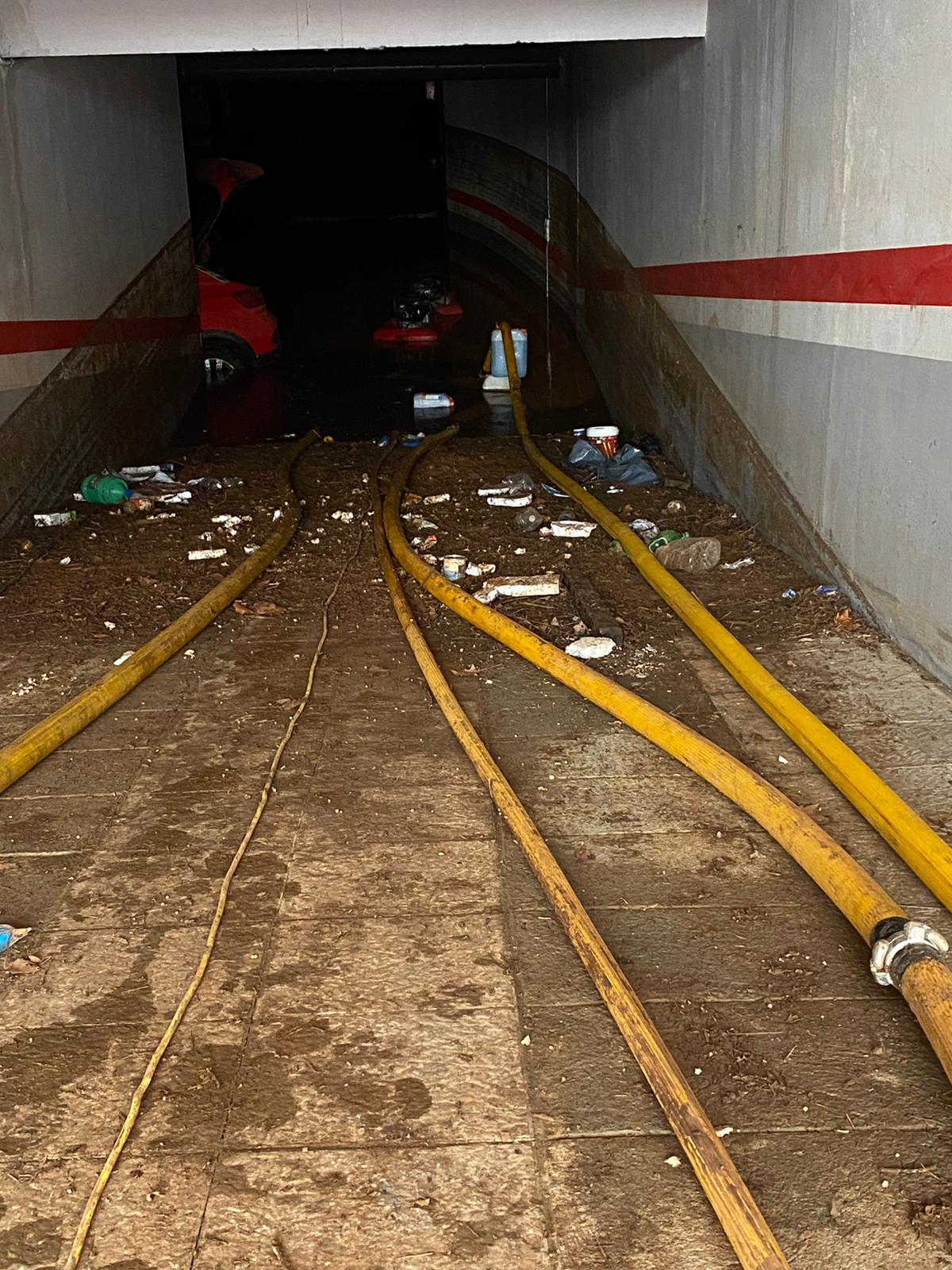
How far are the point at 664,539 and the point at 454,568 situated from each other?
1.29 m

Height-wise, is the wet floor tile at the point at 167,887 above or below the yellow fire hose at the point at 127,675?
below

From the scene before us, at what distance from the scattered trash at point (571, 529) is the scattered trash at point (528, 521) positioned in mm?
149

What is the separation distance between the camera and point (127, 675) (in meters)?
4.77

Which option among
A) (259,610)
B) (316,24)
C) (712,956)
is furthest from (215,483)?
(712,956)

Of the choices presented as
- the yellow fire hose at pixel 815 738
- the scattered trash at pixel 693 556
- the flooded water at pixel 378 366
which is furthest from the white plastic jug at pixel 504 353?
the scattered trash at pixel 693 556

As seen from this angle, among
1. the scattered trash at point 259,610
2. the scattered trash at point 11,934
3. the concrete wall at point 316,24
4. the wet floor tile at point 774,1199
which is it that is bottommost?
the scattered trash at point 259,610

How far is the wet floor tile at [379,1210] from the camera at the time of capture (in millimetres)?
2113

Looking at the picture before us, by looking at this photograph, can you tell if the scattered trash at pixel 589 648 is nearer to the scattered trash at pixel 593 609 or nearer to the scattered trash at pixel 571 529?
the scattered trash at pixel 593 609

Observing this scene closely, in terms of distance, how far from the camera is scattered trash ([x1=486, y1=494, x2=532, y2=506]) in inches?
303

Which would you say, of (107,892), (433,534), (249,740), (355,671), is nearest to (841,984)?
(107,892)

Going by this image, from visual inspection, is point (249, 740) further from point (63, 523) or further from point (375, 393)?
point (375, 393)

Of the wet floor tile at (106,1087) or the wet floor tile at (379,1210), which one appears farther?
the wet floor tile at (106,1087)

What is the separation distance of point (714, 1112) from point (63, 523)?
6.25 m

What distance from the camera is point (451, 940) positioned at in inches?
121
